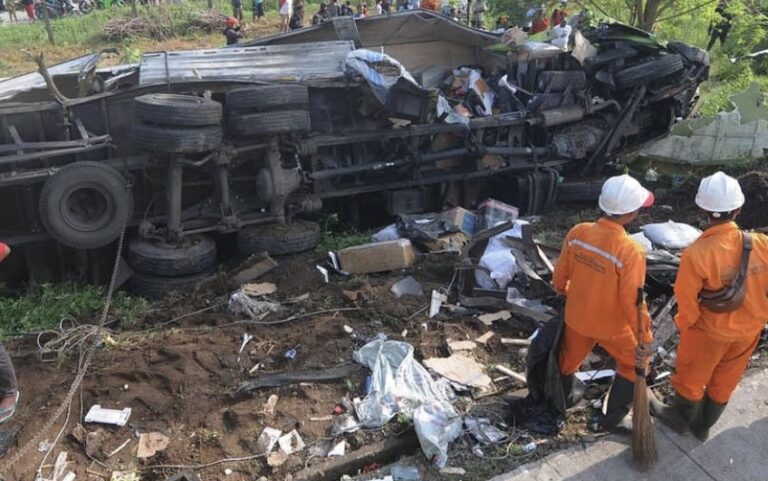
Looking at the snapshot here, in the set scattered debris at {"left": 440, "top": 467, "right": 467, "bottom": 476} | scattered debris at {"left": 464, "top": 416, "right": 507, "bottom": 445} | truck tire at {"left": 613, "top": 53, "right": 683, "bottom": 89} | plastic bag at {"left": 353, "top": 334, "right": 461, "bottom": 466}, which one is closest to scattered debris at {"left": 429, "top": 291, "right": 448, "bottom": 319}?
plastic bag at {"left": 353, "top": 334, "right": 461, "bottom": 466}

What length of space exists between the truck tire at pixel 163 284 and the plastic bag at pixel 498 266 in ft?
9.33

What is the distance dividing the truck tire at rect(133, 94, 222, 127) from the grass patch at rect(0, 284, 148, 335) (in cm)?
175

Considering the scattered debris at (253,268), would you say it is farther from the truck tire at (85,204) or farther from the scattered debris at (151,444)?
the scattered debris at (151,444)

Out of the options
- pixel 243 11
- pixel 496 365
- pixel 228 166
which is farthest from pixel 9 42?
pixel 496 365

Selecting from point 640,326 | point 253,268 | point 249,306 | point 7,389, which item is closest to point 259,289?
point 253,268

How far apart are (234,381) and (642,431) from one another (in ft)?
9.06

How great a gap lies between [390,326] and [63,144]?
360 centimetres

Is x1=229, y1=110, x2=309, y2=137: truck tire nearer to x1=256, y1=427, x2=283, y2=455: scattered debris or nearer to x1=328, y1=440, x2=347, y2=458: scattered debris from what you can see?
x1=256, y1=427, x2=283, y2=455: scattered debris

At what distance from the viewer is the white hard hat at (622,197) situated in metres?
3.85

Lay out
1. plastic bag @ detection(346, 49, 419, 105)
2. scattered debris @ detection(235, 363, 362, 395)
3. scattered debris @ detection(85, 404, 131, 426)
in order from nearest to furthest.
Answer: scattered debris @ detection(85, 404, 131, 426) → scattered debris @ detection(235, 363, 362, 395) → plastic bag @ detection(346, 49, 419, 105)

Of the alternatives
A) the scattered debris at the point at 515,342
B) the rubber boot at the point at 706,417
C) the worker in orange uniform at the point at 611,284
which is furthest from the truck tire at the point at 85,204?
the rubber boot at the point at 706,417

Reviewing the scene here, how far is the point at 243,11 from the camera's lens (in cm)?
2448

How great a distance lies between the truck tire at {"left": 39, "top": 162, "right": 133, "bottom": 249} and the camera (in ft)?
21.0

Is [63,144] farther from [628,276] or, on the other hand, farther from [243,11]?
[243,11]
